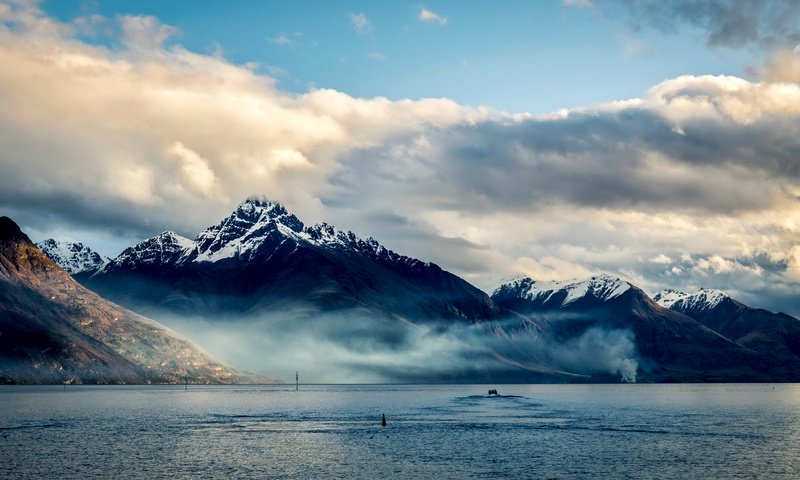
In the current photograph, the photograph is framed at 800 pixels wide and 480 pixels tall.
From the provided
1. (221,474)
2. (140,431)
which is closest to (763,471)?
(221,474)

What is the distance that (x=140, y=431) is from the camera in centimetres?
18738

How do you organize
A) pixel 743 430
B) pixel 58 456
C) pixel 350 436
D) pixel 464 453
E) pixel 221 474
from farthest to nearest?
pixel 743 430
pixel 350 436
pixel 464 453
pixel 58 456
pixel 221 474

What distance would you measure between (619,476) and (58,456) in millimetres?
91692

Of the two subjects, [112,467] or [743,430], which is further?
[743,430]

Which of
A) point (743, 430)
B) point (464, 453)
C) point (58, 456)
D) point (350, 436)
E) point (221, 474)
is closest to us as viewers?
point (221, 474)

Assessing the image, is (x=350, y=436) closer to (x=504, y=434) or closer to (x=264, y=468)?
(x=504, y=434)

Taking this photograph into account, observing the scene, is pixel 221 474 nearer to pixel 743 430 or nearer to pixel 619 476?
pixel 619 476

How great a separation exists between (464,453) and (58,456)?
70012 millimetres

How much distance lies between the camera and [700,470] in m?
125

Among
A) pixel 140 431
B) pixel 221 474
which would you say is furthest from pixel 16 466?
pixel 140 431

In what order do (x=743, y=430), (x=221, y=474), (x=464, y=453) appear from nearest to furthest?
(x=221, y=474) < (x=464, y=453) < (x=743, y=430)

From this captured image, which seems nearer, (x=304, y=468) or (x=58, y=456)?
(x=304, y=468)

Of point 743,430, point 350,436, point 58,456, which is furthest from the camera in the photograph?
point 743,430

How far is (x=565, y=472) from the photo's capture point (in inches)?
4820
